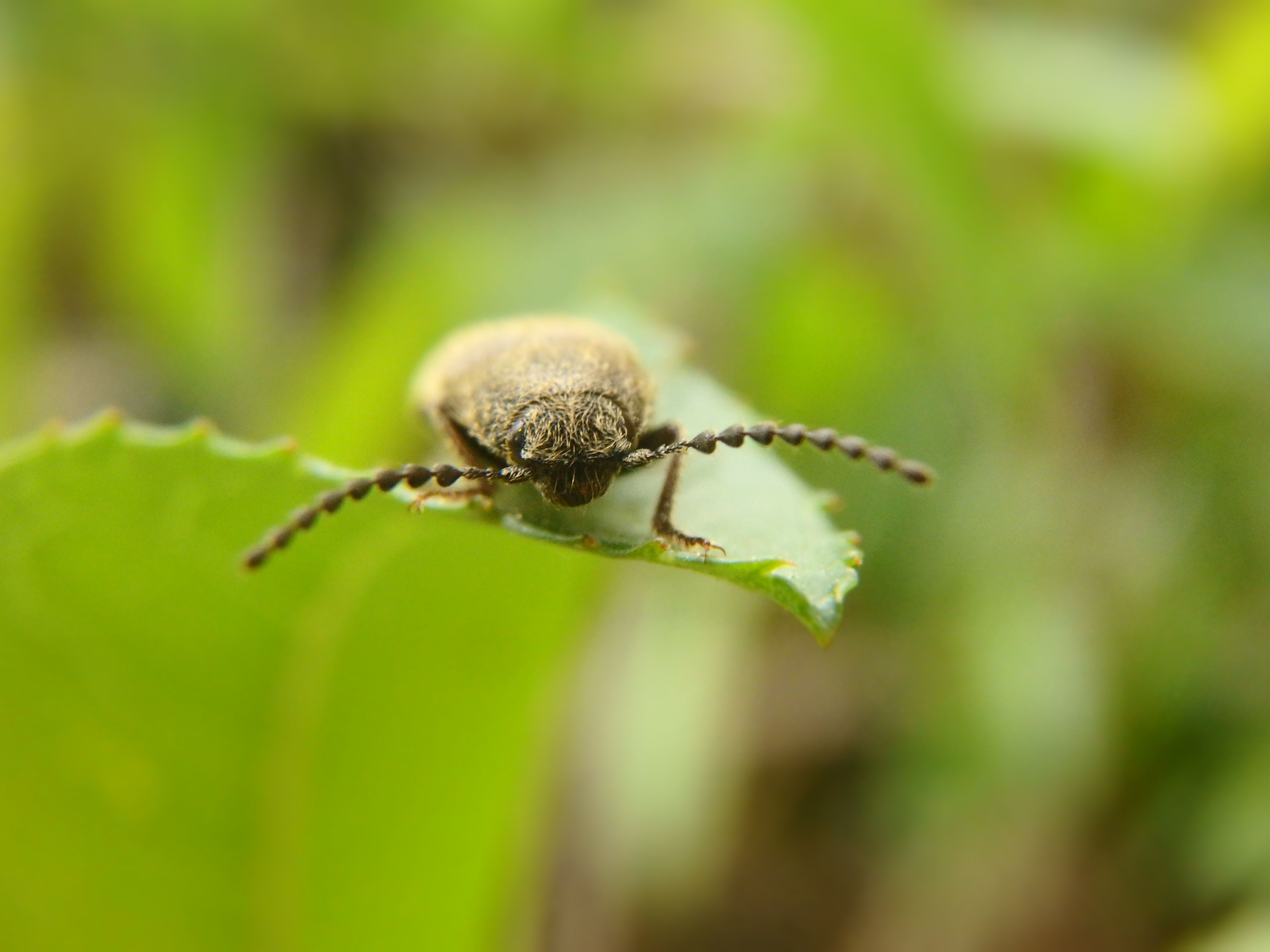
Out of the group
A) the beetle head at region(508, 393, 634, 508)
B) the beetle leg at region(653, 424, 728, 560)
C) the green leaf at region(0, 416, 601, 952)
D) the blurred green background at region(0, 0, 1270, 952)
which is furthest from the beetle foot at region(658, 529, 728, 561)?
the blurred green background at region(0, 0, 1270, 952)

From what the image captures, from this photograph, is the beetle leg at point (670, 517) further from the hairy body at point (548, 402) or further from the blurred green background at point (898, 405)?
the blurred green background at point (898, 405)

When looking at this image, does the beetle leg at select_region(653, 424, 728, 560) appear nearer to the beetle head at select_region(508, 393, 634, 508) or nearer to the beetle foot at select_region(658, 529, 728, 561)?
the beetle foot at select_region(658, 529, 728, 561)

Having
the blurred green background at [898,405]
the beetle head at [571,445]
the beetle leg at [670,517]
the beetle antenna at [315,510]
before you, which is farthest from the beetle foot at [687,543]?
the blurred green background at [898,405]

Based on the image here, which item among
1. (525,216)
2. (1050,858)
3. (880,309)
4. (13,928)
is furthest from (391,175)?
(13,928)

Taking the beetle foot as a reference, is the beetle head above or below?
above

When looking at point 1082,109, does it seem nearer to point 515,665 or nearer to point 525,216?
point 525,216

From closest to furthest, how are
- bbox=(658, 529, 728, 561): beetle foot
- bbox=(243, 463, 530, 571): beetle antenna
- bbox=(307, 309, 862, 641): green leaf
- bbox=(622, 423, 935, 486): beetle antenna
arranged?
1. bbox=(307, 309, 862, 641): green leaf
2. bbox=(243, 463, 530, 571): beetle antenna
3. bbox=(658, 529, 728, 561): beetle foot
4. bbox=(622, 423, 935, 486): beetle antenna

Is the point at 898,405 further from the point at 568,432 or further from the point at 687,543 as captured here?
the point at 687,543
